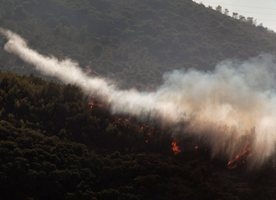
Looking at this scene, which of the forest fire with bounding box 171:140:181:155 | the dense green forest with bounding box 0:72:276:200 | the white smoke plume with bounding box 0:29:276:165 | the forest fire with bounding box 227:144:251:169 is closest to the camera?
the dense green forest with bounding box 0:72:276:200

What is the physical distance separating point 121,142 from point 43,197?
2837cm

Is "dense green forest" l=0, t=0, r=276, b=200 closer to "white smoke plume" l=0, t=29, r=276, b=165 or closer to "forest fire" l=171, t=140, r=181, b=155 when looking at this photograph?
"forest fire" l=171, t=140, r=181, b=155

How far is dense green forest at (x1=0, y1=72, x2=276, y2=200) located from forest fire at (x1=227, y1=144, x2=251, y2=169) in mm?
1207

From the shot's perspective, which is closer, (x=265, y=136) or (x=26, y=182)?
(x=26, y=182)

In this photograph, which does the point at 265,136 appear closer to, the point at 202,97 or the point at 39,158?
the point at 202,97

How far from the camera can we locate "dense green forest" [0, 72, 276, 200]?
76.3m

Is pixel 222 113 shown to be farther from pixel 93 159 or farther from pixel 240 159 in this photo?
pixel 93 159

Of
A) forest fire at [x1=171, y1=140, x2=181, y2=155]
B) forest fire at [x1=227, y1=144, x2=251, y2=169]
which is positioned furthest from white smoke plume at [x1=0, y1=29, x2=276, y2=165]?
forest fire at [x1=171, y1=140, x2=181, y2=155]

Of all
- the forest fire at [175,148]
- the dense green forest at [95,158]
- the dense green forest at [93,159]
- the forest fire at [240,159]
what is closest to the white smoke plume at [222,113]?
the forest fire at [240,159]

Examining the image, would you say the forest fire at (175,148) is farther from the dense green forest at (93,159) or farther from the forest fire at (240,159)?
the forest fire at (240,159)

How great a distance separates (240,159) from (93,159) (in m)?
25.1

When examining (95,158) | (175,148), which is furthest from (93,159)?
(175,148)

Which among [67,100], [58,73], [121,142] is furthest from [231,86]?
[58,73]

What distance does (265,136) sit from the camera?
96.6 m
